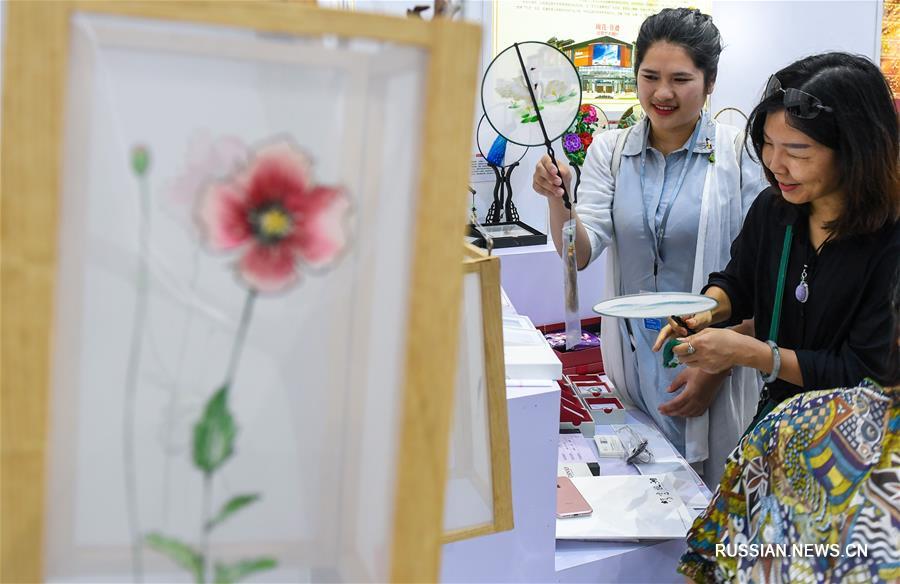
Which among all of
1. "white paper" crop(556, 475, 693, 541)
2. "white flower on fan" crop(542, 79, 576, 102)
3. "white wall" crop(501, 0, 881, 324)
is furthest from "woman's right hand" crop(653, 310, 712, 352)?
"white wall" crop(501, 0, 881, 324)

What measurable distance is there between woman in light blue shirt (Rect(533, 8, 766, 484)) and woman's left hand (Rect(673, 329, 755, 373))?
392 millimetres

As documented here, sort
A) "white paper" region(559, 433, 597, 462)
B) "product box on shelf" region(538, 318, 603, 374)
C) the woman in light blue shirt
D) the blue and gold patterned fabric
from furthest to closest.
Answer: "product box on shelf" region(538, 318, 603, 374), the woman in light blue shirt, "white paper" region(559, 433, 597, 462), the blue and gold patterned fabric

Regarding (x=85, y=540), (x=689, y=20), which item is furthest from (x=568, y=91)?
(x=85, y=540)

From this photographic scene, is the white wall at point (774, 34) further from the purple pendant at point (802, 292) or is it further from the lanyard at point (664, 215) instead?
the purple pendant at point (802, 292)

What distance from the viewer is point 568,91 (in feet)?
5.13

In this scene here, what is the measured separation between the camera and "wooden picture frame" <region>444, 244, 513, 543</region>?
0.66 metres

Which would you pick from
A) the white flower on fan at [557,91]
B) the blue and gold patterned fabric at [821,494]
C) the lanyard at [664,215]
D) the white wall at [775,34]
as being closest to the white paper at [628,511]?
the blue and gold patterned fabric at [821,494]

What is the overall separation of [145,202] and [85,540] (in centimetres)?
18

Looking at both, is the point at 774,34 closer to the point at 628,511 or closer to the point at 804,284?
the point at 804,284

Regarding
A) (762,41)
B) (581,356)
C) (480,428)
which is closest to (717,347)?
(480,428)

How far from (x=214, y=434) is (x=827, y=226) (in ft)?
3.43

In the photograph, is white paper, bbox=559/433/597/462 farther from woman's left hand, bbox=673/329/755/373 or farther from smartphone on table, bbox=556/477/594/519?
woman's left hand, bbox=673/329/755/373

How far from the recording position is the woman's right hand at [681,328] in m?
1.25

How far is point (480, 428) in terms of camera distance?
662mm
